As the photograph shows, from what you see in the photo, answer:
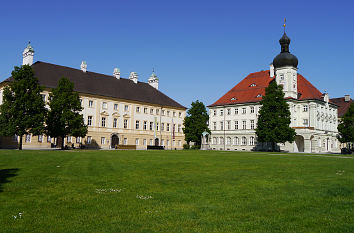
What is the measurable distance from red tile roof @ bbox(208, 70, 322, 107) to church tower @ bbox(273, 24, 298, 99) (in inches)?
138

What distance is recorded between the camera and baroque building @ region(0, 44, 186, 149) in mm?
63500

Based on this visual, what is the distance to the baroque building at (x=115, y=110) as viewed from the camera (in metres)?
63.5

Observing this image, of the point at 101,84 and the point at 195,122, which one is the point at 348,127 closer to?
the point at 195,122

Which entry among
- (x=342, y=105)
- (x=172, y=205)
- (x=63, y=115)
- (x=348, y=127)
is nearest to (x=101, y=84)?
(x=63, y=115)

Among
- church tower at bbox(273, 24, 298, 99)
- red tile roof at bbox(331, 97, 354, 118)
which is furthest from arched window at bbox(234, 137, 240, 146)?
red tile roof at bbox(331, 97, 354, 118)

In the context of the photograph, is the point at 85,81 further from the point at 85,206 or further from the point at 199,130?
the point at 85,206

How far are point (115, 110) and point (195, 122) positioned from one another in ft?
58.3

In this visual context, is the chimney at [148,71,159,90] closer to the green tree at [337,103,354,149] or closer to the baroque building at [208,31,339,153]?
the baroque building at [208,31,339,153]

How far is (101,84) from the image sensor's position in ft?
238

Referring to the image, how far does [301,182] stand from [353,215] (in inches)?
207

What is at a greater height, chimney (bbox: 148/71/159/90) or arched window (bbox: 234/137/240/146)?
chimney (bbox: 148/71/159/90)

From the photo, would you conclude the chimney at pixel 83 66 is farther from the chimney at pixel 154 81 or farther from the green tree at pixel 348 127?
the green tree at pixel 348 127

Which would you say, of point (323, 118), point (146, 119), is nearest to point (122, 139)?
point (146, 119)

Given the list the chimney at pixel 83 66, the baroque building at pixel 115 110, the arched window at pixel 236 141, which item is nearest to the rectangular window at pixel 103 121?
the baroque building at pixel 115 110
